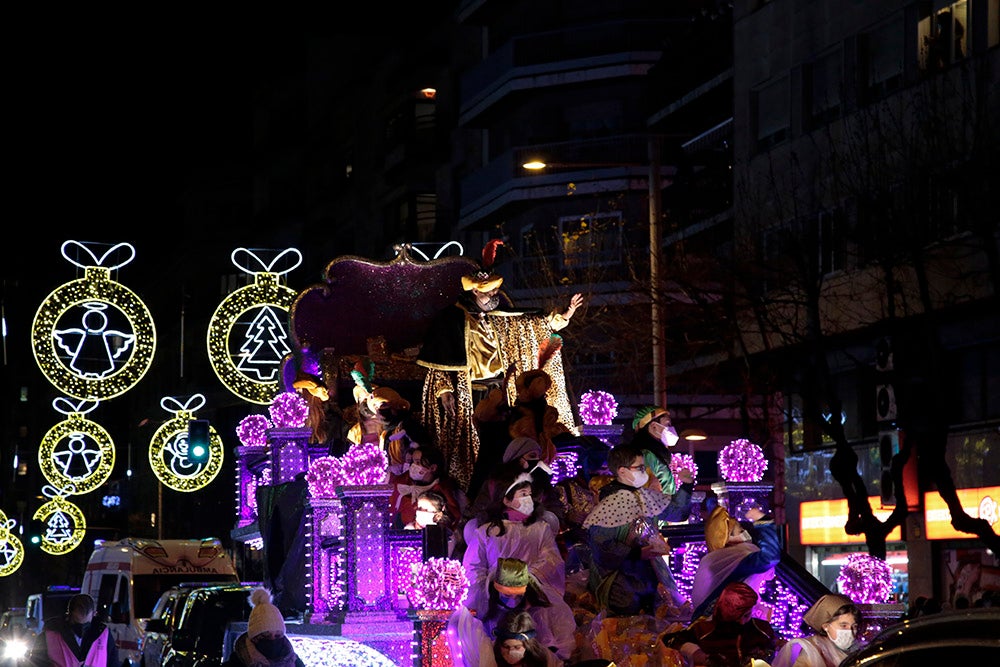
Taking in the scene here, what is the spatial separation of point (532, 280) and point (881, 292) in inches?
574

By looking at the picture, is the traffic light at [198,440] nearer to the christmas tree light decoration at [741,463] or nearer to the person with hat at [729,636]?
the christmas tree light decoration at [741,463]

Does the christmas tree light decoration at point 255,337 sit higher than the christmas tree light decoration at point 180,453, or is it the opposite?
the christmas tree light decoration at point 255,337

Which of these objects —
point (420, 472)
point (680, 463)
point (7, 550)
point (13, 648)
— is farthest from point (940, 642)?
point (7, 550)

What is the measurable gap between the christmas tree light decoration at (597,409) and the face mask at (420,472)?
2.73 metres

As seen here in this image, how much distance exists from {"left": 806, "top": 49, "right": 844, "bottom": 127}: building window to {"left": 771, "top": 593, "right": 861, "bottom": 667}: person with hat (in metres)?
20.7

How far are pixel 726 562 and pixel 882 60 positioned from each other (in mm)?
19261

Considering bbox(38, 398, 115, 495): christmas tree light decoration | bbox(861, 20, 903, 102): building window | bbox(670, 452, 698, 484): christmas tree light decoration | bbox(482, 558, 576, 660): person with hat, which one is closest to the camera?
bbox(482, 558, 576, 660): person with hat

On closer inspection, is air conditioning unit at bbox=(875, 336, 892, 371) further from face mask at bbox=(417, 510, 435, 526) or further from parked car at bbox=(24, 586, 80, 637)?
face mask at bbox=(417, 510, 435, 526)

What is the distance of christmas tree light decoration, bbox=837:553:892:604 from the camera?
12.3 m

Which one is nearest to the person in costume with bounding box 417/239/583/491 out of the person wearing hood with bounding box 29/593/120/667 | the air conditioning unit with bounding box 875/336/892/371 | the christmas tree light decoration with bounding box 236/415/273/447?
the christmas tree light decoration with bounding box 236/415/273/447

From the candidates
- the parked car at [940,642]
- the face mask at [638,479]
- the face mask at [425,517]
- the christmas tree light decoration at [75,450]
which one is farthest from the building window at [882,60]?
the parked car at [940,642]

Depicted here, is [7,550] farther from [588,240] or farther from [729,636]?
[729,636]

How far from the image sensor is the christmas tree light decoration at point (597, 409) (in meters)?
16.1

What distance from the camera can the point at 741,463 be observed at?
46.2 ft
